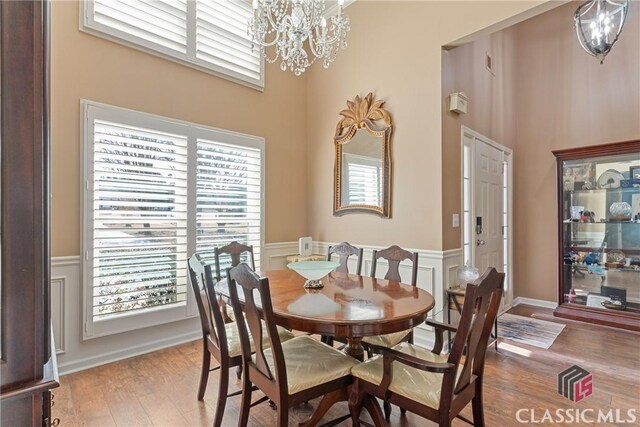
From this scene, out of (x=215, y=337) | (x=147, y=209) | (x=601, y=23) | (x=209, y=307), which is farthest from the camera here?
(x=147, y=209)

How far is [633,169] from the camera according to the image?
12.3ft

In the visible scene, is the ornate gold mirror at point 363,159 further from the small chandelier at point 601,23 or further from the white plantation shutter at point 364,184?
the small chandelier at point 601,23

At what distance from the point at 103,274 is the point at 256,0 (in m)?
2.51

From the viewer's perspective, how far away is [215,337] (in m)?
2.16

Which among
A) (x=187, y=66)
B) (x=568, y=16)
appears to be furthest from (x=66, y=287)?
(x=568, y=16)

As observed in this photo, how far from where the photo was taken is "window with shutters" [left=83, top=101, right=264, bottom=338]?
9.35 ft

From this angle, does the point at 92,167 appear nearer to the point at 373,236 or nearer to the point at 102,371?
the point at 102,371

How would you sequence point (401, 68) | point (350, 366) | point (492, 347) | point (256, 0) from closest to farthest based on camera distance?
1. point (350, 366)
2. point (256, 0)
3. point (492, 347)
4. point (401, 68)

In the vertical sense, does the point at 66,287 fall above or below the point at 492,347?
above

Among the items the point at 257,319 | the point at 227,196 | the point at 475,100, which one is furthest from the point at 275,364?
the point at 475,100

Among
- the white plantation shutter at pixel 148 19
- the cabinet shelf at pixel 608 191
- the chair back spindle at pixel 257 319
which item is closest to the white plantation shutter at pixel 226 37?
the white plantation shutter at pixel 148 19

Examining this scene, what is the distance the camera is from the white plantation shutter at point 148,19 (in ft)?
9.70

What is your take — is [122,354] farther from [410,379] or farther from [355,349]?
[410,379]

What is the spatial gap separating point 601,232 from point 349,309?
12.7 ft
